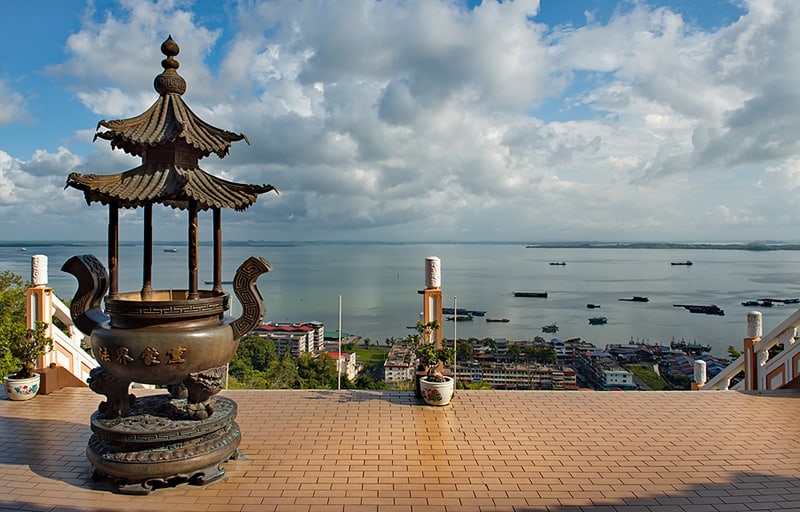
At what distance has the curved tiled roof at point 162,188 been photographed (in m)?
3.79

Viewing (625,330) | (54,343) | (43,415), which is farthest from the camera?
(625,330)

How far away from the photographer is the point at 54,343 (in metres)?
6.27

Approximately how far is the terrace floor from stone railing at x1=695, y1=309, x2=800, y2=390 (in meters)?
0.48

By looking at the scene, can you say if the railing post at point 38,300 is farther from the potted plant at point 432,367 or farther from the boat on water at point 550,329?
the boat on water at point 550,329

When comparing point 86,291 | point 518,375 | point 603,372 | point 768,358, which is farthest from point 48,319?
point 603,372

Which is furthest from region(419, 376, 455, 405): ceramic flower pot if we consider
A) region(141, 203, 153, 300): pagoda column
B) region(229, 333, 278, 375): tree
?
region(229, 333, 278, 375): tree

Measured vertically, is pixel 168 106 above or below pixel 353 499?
above

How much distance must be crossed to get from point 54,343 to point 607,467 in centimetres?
662

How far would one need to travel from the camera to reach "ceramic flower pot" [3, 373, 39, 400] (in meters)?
5.79

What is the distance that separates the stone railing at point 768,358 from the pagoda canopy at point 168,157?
22.7ft

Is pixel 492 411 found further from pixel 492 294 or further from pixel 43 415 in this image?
pixel 492 294

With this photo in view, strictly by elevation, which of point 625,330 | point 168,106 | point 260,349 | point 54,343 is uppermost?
point 168,106

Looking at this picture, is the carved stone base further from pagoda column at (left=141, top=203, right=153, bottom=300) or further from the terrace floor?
pagoda column at (left=141, top=203, right=153, bottom=300)

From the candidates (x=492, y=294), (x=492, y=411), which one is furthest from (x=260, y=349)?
(x=492, y=294)
